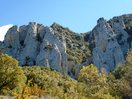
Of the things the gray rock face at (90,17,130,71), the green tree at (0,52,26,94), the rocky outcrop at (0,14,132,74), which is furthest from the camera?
the gray rock face at (90,17,130,71)

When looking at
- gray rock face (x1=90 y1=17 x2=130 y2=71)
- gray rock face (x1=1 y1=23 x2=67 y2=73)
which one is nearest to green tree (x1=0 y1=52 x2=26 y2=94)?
gray rock face (x1=1 y1=23 x2=67 y2=73)

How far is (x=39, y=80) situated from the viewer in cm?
7250

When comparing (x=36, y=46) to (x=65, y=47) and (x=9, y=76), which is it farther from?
(x=9, y=76)

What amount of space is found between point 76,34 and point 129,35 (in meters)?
37.7

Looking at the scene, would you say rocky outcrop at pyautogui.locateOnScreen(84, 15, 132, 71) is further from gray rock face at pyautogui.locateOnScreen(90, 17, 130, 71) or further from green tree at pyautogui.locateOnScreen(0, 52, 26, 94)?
green tree at pyautogui.locateOnScreen(0, 52, 26, 94)

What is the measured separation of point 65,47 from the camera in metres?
144

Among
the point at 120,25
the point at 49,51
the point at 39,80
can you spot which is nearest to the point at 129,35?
the point at 120,25

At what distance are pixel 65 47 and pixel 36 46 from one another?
11.1m

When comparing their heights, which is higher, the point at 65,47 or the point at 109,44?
the point at 65,47

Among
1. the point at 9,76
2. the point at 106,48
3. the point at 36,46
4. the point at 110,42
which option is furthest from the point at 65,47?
the point at 9,76

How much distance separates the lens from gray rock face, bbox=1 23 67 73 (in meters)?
135

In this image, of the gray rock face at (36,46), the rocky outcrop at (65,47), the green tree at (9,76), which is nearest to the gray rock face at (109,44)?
the rocky outcrop at (65,47)

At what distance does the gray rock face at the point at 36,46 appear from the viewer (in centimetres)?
13538

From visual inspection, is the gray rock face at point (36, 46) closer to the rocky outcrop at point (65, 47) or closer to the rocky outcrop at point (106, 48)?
the rocky outcrop at point (65, 47)
